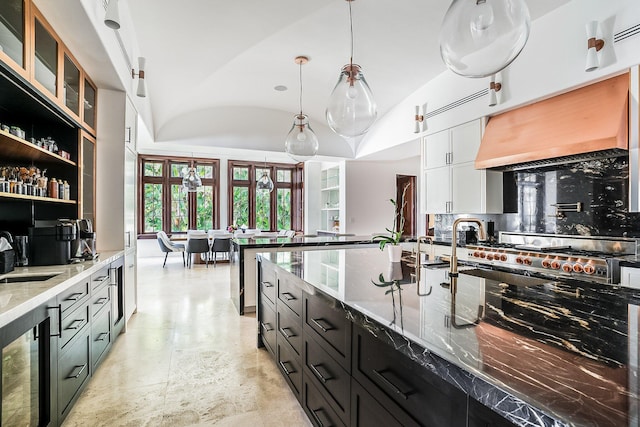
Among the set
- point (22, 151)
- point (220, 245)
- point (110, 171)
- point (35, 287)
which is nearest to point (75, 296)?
point (35, 287)

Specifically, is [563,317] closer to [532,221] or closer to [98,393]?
[98,393]

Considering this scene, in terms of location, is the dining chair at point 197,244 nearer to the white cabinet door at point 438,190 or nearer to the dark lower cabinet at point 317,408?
the white cabinet door at point 438,190

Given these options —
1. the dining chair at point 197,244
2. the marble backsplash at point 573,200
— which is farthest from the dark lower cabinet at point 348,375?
the dining chair at point 197,244

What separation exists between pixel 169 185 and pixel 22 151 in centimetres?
753

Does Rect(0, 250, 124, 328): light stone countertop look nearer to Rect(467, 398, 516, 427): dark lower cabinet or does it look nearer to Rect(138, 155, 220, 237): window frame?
Rect(467, 398, 516, 427): dark lower cabinet

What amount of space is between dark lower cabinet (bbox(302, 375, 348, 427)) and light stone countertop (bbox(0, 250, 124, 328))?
1373 mm

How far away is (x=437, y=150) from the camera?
15.9 ft

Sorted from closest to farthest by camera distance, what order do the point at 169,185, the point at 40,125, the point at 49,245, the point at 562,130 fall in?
the point at 49,245
the point at 40,125
the point at 562,130
the point at 169,185

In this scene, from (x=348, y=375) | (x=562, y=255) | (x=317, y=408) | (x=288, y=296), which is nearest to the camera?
(x=348, y=375)

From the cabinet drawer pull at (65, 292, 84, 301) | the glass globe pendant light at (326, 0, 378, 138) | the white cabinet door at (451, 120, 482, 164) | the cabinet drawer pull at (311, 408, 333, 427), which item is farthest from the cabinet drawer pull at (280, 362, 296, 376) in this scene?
the white cabinet door at (451, 120, 482, 164)

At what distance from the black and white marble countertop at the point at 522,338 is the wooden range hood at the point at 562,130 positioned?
179cm

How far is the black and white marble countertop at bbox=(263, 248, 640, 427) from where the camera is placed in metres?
0.63

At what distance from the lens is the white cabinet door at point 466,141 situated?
4207 millimetres

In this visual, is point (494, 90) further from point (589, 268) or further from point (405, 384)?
point (405, 384)
